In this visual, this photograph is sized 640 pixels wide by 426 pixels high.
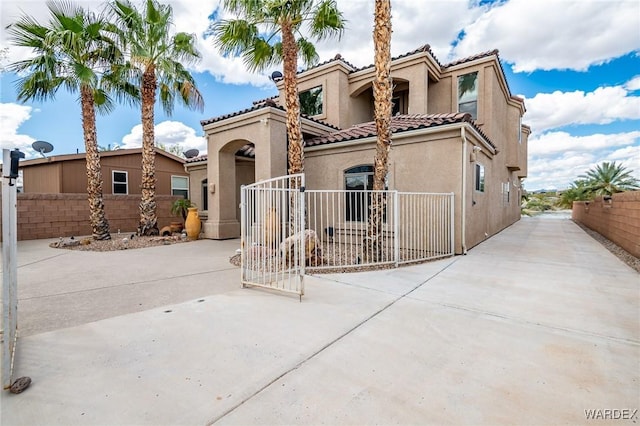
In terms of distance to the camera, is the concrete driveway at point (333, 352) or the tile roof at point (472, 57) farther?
the tile roof at point (472, 57)

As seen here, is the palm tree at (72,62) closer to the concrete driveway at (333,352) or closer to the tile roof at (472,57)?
the concrete driveway at (333,352)

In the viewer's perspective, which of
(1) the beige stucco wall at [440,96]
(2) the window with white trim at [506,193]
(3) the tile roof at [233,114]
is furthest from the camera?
(2) the window with white trim at [506,193]

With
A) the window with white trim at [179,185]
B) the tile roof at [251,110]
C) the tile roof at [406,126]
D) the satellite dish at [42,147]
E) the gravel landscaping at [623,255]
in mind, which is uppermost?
the tile roof at [251,110]

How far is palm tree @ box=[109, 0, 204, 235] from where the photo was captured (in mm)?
10672

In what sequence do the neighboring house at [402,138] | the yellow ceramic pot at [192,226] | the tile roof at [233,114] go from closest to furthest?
the neighboring house at [402,138] → the tile roof at [233,114] → the yellow ceramic pot at [192,226]

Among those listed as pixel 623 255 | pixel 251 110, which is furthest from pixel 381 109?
pixel 623 255

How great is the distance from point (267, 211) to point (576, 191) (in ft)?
118

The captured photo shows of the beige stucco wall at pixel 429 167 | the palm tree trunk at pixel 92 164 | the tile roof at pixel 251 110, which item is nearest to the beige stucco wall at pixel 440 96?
the beige stucco wall at pixel 429 167

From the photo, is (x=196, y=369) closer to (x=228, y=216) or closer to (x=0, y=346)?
(x=0, y=346)

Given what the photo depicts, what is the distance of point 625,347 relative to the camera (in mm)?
3203

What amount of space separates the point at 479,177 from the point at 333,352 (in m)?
9.62

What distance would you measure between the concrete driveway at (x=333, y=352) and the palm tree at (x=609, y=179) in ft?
86.7

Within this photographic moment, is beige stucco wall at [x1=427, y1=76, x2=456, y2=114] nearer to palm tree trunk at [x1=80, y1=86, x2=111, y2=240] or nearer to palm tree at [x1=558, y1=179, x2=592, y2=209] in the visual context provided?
palm tree trunk at [x1=80, y1=86, x2=111, y2=240]

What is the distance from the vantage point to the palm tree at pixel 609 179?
24241 mm
